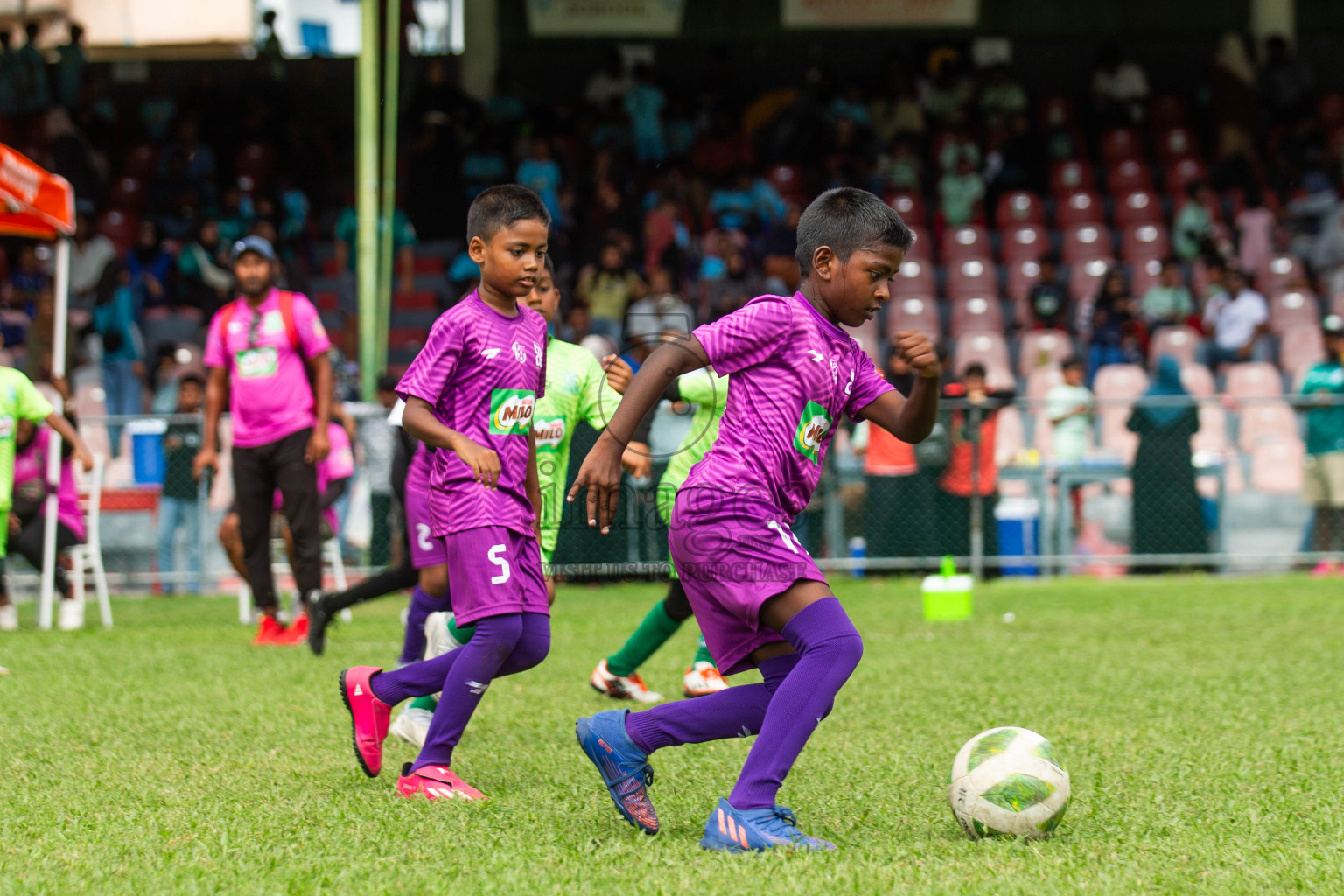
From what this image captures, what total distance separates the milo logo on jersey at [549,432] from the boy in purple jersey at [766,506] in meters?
2.05

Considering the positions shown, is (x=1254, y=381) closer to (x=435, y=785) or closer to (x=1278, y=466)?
(x=1278, y=466)

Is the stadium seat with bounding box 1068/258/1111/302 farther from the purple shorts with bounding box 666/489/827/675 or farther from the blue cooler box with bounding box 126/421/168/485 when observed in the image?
the purple shorts with bounding box 666/489/827/675

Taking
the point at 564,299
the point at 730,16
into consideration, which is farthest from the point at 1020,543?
the point at 730,16

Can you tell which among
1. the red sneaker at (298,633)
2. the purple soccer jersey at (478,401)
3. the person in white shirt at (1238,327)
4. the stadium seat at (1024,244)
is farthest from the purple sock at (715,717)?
the stadium seat at (1024,244)

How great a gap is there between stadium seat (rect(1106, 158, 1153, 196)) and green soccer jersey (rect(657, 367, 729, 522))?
565 inches

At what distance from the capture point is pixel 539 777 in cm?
469

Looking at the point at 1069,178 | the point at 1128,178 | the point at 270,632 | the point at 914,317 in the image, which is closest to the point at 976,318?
the point at 914,317

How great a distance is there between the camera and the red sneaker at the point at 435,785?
427 centimetres

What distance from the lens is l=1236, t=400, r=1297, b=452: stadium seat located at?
12.3 metres

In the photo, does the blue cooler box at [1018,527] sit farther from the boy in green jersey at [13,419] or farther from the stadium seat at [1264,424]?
the boy in green jersey at [13,419]

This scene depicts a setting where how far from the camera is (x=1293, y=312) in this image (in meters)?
15.8

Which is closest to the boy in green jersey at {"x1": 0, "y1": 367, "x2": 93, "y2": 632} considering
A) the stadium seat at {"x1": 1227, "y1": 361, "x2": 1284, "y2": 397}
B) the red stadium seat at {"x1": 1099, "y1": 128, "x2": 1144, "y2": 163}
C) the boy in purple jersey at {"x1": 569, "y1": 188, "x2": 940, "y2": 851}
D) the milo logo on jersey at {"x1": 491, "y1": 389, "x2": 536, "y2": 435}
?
the milo logo on jersey at {"x1": 491, "y1": 389, "x2": 536, "y2": 435}

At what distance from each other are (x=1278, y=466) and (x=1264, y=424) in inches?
14.9

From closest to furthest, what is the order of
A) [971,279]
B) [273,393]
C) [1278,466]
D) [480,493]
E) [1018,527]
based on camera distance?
[480,493]
[273,393]
[1278,466]
[1018,527]
[971,279]
